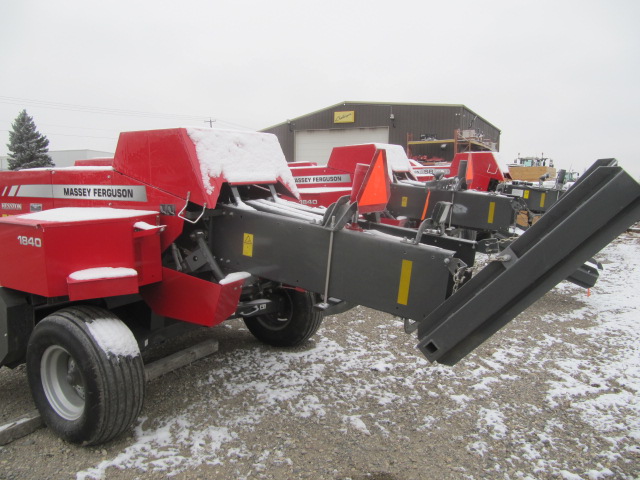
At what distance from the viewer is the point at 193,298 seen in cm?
293

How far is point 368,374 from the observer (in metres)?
3.73

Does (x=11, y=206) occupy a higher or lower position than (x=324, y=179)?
lower

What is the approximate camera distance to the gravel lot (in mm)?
2570

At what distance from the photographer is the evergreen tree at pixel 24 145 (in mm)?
25250

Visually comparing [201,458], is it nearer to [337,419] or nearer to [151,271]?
[337,419]

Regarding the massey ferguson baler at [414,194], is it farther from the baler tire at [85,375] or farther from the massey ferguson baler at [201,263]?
the baler tire at [85,375]

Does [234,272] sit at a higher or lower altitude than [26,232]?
lower

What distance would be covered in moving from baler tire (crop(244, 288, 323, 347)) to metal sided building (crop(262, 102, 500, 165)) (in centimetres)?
2392

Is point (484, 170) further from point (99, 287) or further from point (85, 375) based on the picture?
point (85, 375)

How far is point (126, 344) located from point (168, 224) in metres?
0.79

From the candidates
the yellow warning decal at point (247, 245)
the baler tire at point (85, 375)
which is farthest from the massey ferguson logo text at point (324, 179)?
the baler tire at point (85, 375)

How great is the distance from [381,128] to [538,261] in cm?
2848

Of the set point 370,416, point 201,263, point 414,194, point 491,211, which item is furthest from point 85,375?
point 491,211

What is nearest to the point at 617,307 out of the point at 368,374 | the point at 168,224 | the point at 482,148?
the point at 368,374
